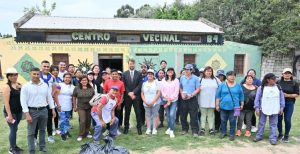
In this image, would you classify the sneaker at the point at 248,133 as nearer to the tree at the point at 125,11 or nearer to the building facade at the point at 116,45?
the building facade at the point at 116,45

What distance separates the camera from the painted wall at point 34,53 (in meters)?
13.2

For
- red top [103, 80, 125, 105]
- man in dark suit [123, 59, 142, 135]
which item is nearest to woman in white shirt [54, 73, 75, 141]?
red top [103, 80, 125, 105]

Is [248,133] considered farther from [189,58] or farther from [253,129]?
[189,58]

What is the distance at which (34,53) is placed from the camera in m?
13.4

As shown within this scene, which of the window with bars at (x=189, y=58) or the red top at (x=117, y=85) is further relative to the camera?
the window with bars at (x=189, y=58)

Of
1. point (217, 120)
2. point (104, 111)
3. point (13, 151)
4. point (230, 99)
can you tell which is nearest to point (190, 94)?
point (230, 99)

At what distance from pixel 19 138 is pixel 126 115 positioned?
8.28ft

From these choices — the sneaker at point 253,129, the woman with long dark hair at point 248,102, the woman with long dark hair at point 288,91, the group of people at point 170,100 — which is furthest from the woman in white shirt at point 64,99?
the woman with long dark hair at point 288,91

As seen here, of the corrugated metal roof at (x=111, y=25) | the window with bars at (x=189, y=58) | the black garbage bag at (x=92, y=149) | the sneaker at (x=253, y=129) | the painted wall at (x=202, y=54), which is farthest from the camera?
the window with bars at (x=189, y=58)

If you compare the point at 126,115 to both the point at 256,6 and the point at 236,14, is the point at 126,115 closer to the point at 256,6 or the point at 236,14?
the point at 256,6

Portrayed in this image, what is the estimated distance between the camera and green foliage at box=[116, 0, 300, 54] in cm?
1500

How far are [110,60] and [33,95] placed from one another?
11562 millimetres

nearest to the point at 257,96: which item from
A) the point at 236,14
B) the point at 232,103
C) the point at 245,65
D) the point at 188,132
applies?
the point at 232,103

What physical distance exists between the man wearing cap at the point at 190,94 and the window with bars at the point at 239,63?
36.5 feet
